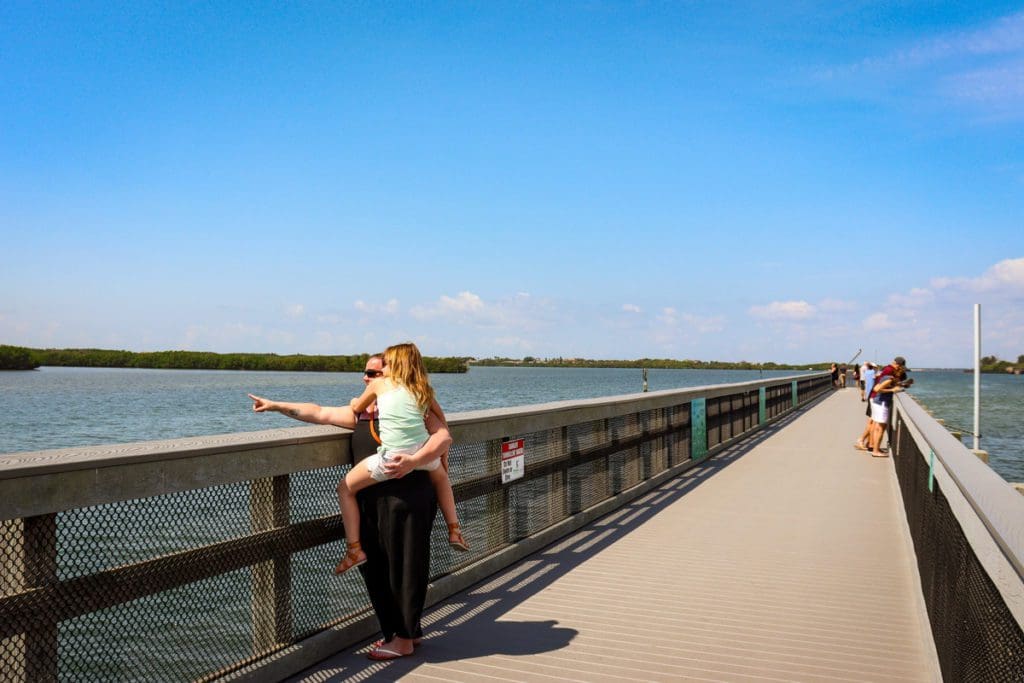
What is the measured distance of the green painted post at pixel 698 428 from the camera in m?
14.5

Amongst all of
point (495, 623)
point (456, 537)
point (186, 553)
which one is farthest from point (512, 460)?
point (186, 553)

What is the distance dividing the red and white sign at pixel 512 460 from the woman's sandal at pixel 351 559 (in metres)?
2.40

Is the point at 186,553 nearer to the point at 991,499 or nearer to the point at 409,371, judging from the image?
the point at 409,371

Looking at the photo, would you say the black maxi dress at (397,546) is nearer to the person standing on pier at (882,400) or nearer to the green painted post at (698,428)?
the green painted post at (698,428)

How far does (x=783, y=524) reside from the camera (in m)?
9.50

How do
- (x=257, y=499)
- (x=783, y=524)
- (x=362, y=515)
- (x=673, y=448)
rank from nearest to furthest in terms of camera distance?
(x=257, y=499), (x=362, y=515), (x=783, y=524), (x=673, y=448)

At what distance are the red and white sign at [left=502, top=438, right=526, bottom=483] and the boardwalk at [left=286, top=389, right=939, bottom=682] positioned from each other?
0.72 meters

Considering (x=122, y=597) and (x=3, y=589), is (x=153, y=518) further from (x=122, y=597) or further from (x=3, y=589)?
(x=3, y=589)

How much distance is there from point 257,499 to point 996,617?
329 cm

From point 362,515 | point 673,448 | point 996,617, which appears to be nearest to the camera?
point 996,617

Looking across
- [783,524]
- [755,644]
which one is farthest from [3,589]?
[783,524]

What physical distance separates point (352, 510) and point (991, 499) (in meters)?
3.06

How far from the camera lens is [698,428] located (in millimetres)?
14852

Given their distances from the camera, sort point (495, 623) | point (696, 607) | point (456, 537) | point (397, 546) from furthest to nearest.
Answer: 1. point (696, 607)
2. point (495, 623)
3. point (456, 537)
4. point (397, 546)
